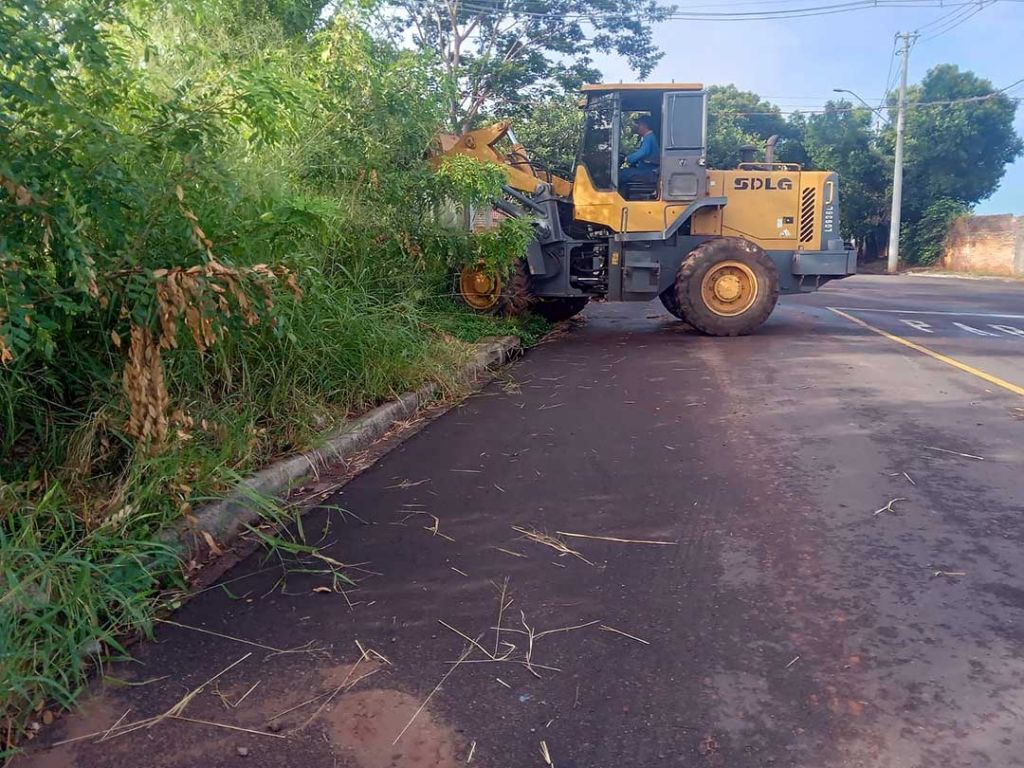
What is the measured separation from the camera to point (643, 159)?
12664 mm

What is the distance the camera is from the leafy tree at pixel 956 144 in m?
41.8

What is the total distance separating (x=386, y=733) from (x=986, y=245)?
4044 centimetres

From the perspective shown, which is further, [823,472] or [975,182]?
[975,182]

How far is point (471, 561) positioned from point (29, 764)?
6.62ft

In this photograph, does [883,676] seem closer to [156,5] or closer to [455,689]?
[455,689]

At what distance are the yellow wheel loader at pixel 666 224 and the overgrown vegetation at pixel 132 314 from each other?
5652 mm

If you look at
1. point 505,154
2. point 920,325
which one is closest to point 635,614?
point 505,154

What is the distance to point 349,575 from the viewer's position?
4176 millimetres

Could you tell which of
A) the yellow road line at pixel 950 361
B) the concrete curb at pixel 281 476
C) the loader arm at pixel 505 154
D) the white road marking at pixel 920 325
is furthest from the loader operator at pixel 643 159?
the concrete curb at pixel 281 476

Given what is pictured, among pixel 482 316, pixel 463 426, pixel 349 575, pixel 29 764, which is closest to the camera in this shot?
pixel 29 764

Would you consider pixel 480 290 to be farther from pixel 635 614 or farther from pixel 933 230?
pixel 933 230

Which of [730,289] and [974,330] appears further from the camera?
[974,330]

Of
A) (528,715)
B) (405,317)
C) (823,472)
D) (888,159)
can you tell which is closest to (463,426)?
(405,317)

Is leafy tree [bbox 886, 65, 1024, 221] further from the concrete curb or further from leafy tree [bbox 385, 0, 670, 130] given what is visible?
the concrete curb
